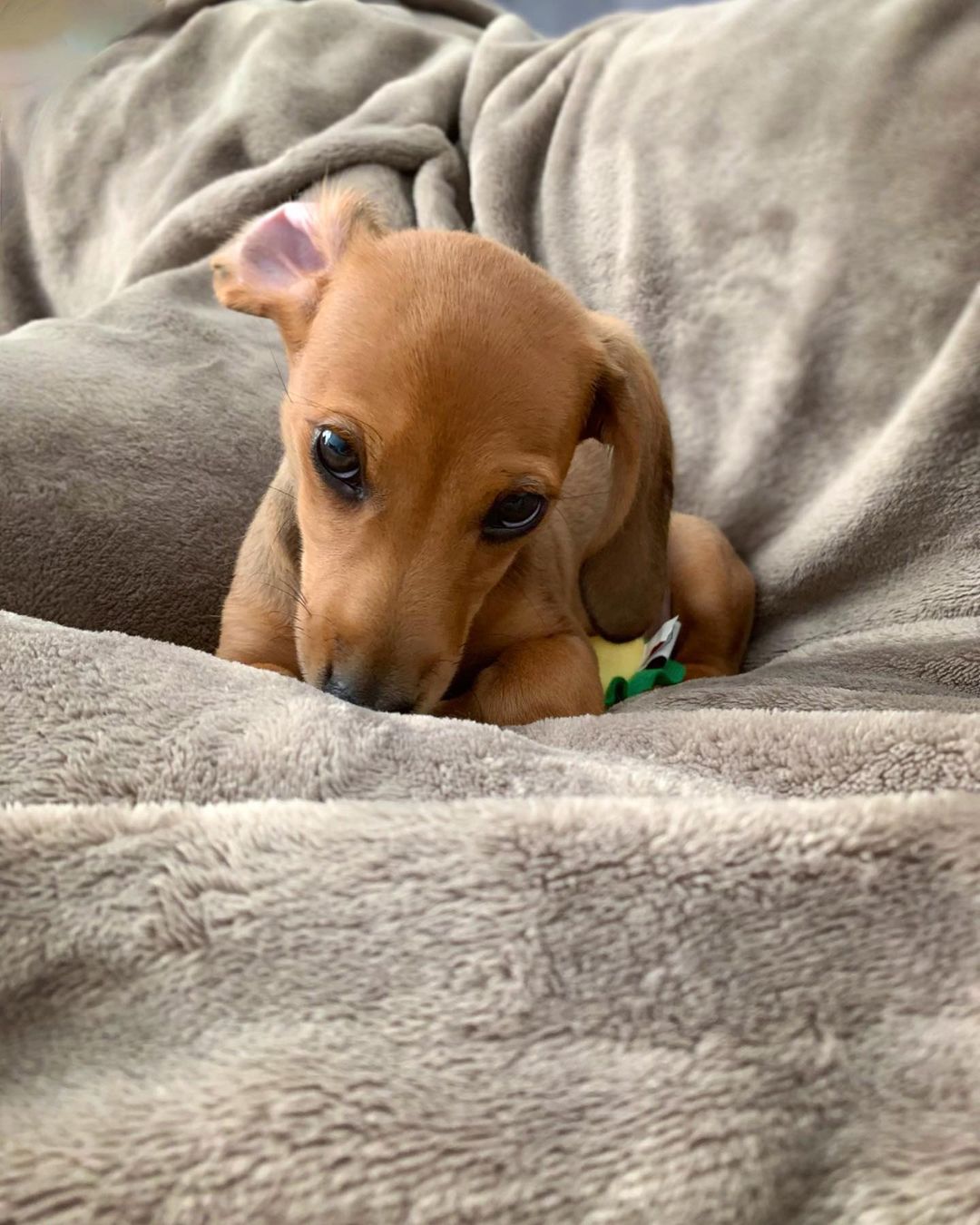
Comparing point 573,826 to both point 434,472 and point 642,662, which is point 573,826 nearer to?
point 434,472

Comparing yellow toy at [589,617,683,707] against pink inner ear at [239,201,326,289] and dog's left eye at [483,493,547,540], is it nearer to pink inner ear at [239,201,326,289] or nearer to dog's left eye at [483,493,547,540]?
dog's left eye at [483,493,547,540]

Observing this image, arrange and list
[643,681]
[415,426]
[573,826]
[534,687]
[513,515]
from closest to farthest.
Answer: [573,826] < [415,426] < [513,515] < [534,687] < [643,681]

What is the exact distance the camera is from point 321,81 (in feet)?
10.5

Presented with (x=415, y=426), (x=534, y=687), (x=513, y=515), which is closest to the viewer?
(x=415, y=426)

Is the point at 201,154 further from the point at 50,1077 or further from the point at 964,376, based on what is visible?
the point at 50,1077

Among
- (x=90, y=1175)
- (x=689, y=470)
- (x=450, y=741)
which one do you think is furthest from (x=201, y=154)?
(x=90, y=1175)

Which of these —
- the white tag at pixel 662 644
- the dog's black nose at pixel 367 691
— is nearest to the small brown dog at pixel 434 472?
the dog's black nose at pixel 367 691

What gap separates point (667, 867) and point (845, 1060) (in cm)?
19

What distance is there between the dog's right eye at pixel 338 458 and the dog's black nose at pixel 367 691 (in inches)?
11.4

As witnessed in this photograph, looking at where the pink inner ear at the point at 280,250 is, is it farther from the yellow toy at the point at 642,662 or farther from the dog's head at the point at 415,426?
the yellow toy at the point at 642,662

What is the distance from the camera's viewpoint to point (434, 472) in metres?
1.51

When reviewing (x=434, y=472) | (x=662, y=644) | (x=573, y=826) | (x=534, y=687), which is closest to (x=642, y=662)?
(x=662, y=644)

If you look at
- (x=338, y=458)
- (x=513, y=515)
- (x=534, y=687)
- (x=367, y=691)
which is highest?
(x=338, y=458)

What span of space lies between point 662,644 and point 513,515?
0.73 meters
